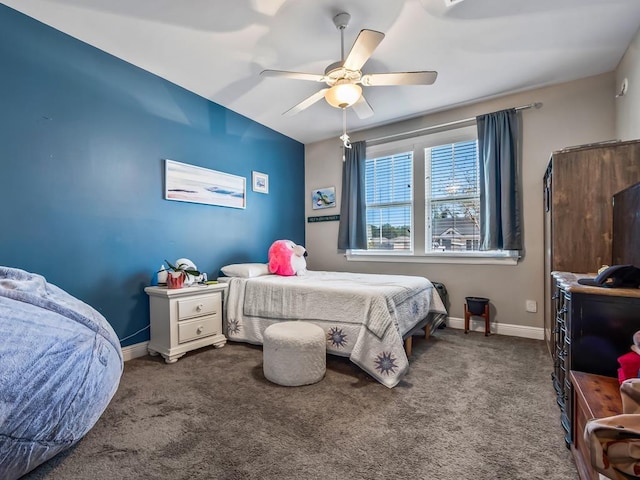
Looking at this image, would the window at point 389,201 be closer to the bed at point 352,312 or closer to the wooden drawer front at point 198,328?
the bed at point 352,312

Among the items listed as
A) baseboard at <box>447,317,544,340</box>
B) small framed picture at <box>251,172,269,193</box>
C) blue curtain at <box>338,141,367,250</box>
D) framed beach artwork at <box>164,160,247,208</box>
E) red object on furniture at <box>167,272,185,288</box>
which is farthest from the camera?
blue curtain at <box>338,141,367,250</box>

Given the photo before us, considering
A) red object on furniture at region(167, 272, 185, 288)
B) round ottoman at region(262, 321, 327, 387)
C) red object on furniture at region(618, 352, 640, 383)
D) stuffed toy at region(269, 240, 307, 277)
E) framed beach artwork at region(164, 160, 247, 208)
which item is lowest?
round ottoman at region(262, 321, 327, 387)

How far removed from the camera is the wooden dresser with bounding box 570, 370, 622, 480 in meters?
1.08

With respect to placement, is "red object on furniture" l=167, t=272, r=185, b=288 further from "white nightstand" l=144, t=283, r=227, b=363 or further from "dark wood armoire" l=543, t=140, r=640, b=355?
"dark wood armoire" l=543, t=140, r=640, b=355

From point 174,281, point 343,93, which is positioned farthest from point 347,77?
point 174,281

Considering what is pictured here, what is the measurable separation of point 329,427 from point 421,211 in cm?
286

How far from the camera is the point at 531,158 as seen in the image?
3160mm

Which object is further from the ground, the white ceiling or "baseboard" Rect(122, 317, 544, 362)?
the white ceiling

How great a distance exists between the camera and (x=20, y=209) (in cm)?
214

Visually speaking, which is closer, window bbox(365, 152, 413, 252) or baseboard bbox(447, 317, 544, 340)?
baseboard bbox(447, 317, 544, 340)

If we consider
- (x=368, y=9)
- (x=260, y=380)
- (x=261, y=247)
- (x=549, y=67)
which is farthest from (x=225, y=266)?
(x=549, y=67)

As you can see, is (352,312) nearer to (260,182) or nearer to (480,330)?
(480,330)

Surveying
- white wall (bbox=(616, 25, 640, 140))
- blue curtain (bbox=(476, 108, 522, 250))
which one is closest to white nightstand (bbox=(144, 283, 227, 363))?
blue curtain (bbox=(476, 108, 522, 250))

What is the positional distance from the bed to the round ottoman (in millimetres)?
276
